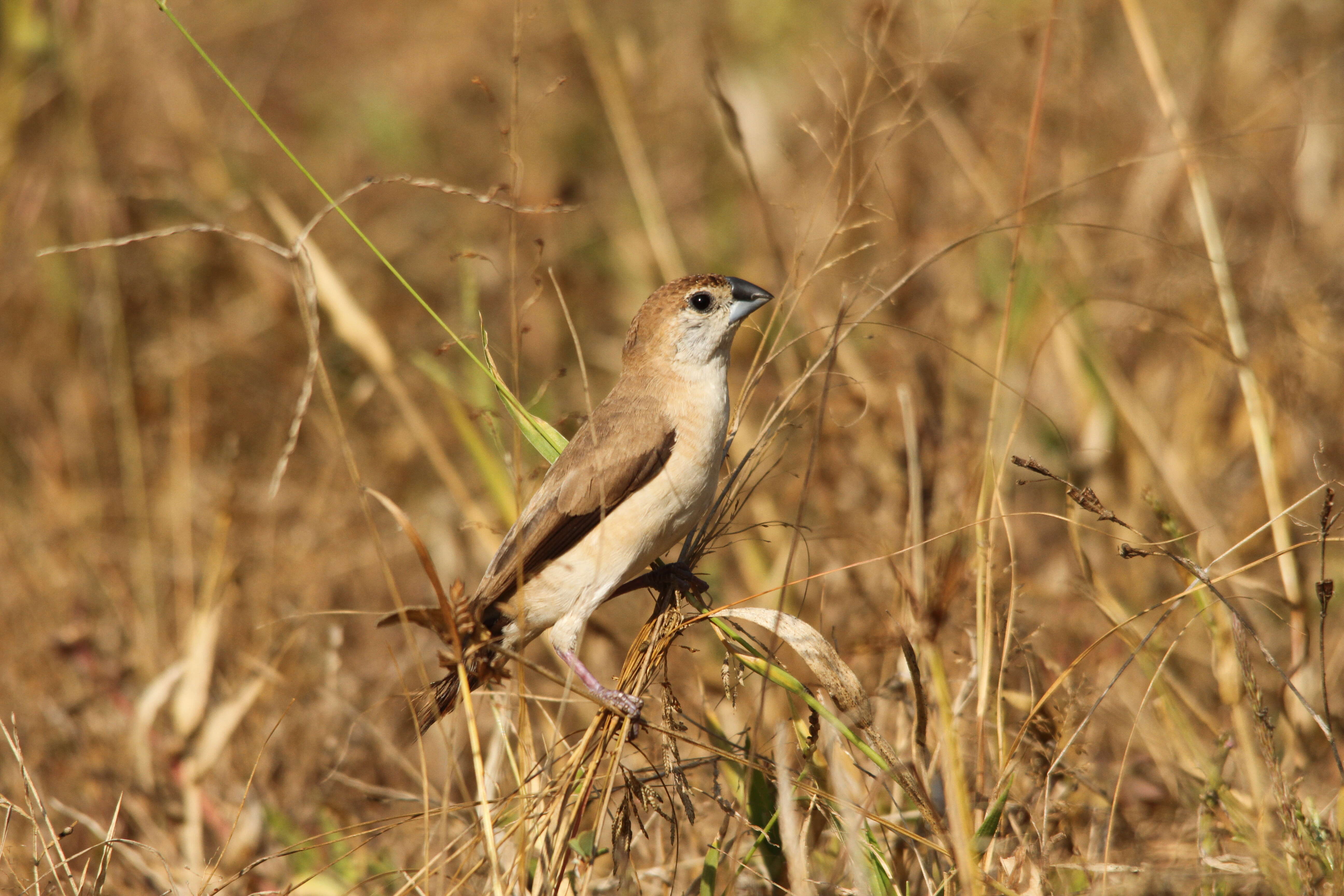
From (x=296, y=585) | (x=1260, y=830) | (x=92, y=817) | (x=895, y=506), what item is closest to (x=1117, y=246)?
(x=895, y=506)

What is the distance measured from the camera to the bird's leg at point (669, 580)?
280 cm

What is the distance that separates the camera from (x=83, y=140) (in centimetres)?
539

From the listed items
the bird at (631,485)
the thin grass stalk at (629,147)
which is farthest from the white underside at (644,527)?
the thin grass stalk at (629,147)

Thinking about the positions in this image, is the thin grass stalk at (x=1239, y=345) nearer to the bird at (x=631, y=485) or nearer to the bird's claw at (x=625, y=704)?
the bird at (x=631, y=485)

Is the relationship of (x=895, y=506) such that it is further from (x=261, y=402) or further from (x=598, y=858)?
(x=261, y=402)

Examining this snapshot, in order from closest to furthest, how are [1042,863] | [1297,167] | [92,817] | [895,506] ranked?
Result: [1042,863]
[92,817]
[895,506]
[1297,167]

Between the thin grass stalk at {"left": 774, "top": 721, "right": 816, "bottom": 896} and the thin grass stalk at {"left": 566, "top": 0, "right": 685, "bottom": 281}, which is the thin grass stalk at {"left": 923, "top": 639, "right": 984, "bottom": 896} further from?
the thin grass stalk at {"left": 566, "top": 0, "right": 685, "bottom": 281}

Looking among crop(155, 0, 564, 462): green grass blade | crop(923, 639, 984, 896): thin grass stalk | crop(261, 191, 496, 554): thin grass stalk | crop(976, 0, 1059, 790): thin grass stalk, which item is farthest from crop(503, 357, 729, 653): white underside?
crop(923, 639, 984, 896): thin grass stalk

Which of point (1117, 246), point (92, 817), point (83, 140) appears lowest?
point (92, 817)

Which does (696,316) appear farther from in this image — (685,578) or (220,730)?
(220,730)

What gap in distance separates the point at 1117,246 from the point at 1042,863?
3.79 metres

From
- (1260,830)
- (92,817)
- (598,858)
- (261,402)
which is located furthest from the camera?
(261,402)

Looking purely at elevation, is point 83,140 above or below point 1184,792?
above

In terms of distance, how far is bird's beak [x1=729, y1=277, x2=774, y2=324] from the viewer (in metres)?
3.39
